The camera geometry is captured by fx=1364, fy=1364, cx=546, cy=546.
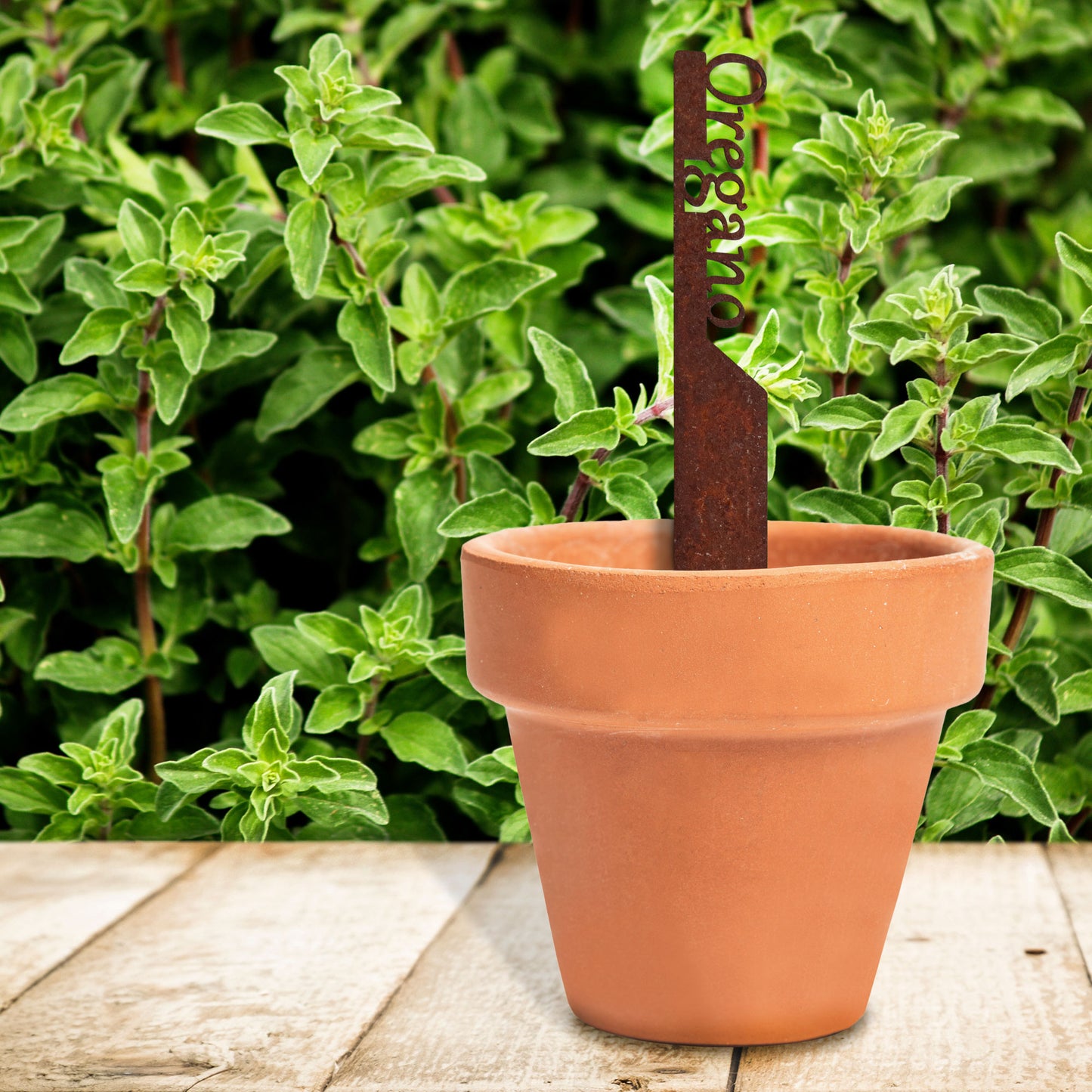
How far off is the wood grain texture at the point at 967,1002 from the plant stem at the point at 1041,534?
0.17 meters

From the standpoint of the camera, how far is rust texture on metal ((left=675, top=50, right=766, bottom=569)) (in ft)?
2.77

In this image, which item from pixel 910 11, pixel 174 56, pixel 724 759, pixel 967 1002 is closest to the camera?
pixel 724 759

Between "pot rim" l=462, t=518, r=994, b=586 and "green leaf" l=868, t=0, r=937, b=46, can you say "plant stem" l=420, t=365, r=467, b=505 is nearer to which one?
"pot rim" l=462, t=518, r=994, b=586

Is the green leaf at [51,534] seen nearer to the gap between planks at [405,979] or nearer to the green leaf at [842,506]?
the gap between planks at [405,979]

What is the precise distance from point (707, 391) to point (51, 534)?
28.4 inches

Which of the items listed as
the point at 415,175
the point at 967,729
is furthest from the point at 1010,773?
the point at 415,175

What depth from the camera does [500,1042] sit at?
85 cm

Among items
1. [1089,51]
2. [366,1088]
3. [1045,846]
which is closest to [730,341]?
[1045,846]

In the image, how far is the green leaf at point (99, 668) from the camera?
1.28 m

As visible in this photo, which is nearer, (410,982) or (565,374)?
(410,982)

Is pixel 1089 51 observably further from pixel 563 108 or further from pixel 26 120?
pixel 26 120

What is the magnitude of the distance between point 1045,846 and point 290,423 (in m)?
0.78

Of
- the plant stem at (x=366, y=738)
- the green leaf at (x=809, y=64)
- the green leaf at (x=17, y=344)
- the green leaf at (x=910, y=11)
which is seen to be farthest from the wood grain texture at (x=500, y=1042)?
the green leaf at (x=910, y=11)

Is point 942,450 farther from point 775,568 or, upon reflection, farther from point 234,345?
point 234,345
